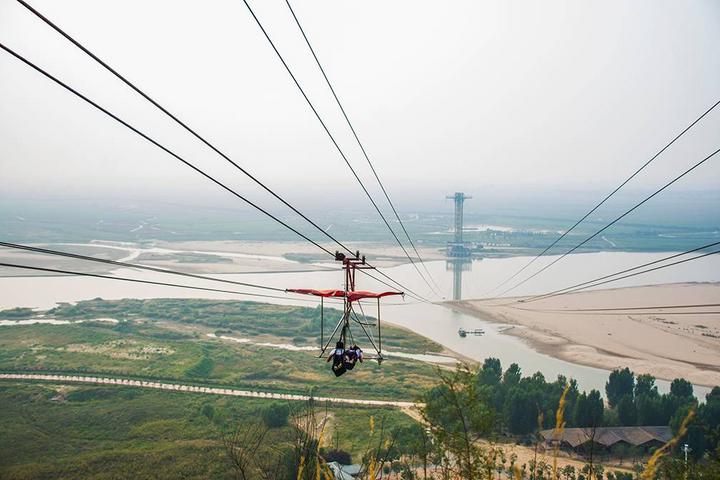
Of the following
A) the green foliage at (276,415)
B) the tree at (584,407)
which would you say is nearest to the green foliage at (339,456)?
the green foliage at (276,415)

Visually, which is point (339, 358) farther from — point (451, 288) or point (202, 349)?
point (451, 288)

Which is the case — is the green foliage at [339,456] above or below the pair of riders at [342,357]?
below

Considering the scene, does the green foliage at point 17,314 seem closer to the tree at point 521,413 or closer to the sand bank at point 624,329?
the sand bank at point 624,329

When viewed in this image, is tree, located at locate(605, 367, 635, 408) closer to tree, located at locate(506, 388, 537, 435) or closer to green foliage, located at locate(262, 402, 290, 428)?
tree, located at locate(506, 388, 537, 435)

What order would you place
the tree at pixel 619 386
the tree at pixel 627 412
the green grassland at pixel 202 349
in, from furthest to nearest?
the green grassland at pixel 202 349, the tree at pixel 619 386, the tree at pixel 627 412

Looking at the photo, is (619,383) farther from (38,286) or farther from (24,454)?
(38,286)

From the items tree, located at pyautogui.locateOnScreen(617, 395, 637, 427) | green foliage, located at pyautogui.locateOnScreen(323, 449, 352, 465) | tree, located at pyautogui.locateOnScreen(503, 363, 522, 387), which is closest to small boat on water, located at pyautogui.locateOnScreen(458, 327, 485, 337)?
tree, located at pyautogui.locateOnScreen(503, 363, 522, 387)

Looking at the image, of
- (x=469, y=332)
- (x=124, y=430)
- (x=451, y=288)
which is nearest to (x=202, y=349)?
(x=124, y=430)
